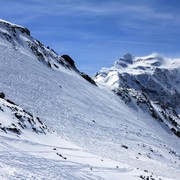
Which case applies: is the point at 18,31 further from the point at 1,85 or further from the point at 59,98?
the point at 1,85

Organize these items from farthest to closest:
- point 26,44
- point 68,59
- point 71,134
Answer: point 68,59, point 26,44, point 71,134

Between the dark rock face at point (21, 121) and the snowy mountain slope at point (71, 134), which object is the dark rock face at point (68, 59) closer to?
the snowy mountain slope at point (71, 134)

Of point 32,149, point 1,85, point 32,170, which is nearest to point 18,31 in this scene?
point 1,85

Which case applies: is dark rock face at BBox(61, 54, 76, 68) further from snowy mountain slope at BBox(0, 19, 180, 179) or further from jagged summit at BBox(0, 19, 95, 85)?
snowy mountain slope at BBox(0, 19, 180, 179)

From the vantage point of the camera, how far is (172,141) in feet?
264

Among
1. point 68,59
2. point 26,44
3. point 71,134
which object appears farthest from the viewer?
point 68,59

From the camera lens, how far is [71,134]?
4381cm

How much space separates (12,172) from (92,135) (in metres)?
29.5

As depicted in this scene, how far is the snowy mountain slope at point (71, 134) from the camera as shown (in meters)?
24.3

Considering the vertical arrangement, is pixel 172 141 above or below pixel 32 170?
above

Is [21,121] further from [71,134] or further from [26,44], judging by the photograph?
[26,44]

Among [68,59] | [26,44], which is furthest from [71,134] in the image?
[68,59]

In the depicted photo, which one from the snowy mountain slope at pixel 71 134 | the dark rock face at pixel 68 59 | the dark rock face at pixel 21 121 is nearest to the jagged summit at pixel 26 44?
the snowy mountain slope at pixel 71 134

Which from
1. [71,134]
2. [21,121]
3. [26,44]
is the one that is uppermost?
[26,44]
